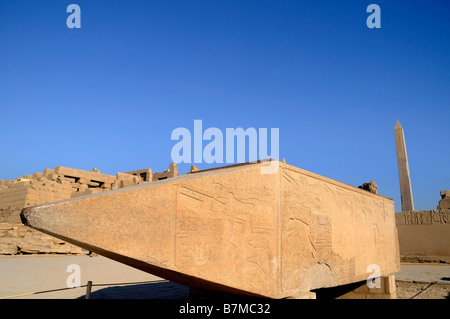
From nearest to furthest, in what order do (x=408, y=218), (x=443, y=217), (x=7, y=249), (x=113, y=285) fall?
(x=113, y=285), (x=7, y=249), (x=443, y=217), (x=408, y=218)

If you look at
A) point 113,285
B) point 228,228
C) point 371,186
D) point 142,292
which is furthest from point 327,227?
point 371,186

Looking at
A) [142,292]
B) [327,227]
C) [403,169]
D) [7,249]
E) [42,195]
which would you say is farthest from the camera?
[403,169]

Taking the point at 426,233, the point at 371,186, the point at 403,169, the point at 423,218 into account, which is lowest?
the point at 426,233

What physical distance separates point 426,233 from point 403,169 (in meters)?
8.27

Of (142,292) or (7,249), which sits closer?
(142,292)

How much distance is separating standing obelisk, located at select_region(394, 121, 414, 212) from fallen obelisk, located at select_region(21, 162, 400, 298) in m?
16.3

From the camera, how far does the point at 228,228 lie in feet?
9.91

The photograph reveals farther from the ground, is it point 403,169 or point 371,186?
point 403,169

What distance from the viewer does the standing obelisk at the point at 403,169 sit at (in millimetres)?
18859

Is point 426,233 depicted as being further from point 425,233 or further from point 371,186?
point 371,186

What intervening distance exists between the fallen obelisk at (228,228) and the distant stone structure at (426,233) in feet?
28.3
